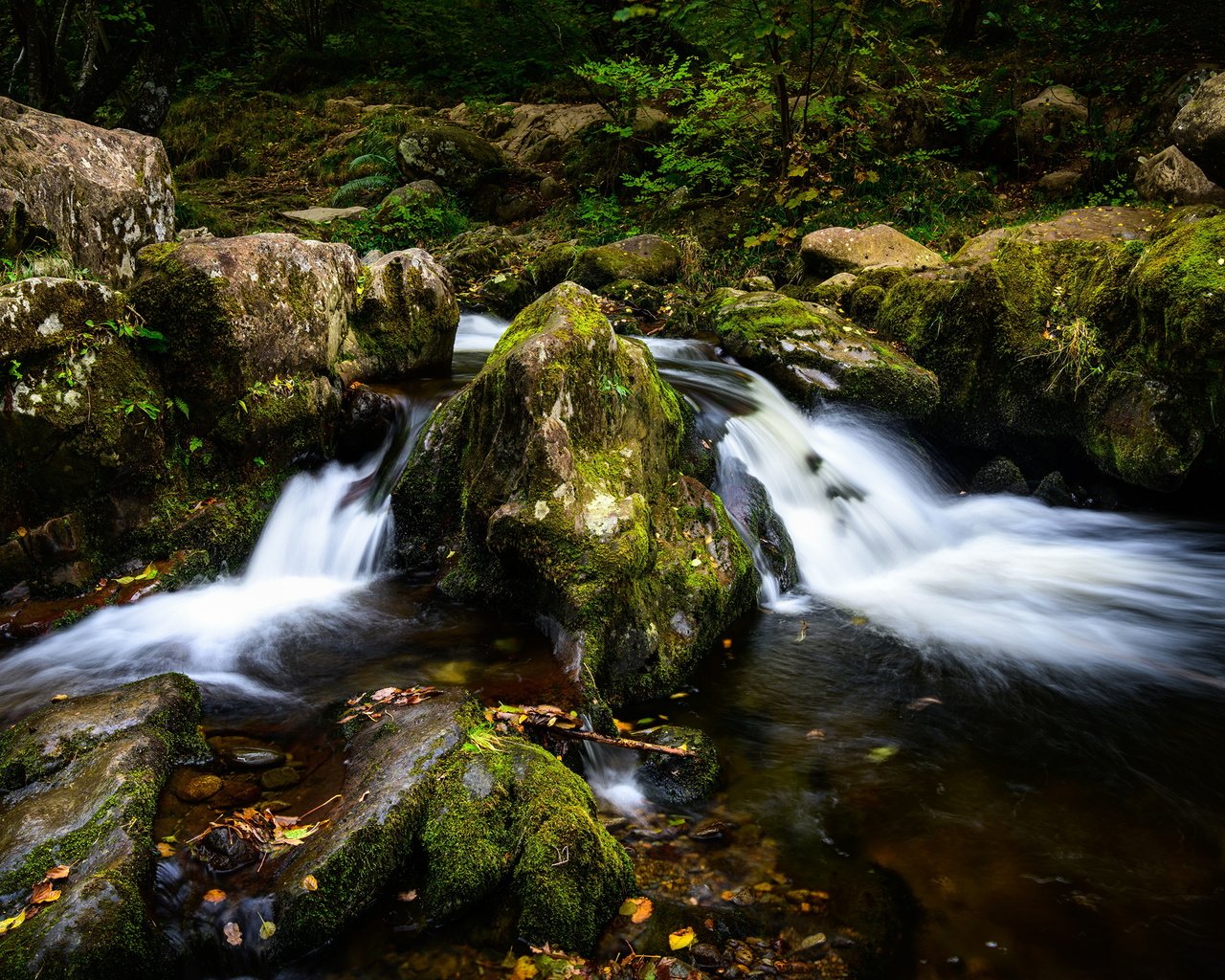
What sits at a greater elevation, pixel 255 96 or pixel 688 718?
pixel 255 96

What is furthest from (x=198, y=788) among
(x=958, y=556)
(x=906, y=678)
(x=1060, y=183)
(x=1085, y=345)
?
(x=1060, y=183)

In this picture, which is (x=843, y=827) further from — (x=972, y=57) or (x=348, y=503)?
(x=972, y=57)

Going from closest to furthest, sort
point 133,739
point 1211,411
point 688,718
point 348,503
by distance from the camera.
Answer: point 133,739 < point 688,718 < point 348,503 < point 1211,411

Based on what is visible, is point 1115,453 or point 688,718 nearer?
point 688,718

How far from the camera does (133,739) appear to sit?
3305 millimetres

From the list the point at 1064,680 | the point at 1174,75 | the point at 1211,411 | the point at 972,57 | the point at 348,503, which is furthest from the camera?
the point at 972,57

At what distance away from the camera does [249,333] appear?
5555 mm

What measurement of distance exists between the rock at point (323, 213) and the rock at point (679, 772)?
1277 centimetres

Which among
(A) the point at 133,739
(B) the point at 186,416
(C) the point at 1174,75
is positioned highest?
(C) the point at 1174,75

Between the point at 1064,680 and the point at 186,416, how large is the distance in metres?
6.23

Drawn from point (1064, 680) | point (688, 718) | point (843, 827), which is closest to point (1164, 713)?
point (1064, 680)

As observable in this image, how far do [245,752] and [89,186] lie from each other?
5211mm

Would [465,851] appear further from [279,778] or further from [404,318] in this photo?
[404,318]

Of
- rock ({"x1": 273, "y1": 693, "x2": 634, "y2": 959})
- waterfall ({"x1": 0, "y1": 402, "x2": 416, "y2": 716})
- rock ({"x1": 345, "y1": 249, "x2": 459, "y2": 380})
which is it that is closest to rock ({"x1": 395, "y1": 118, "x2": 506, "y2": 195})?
rock ({"x1": 345, "y1": 249, "x2": 459, "y2": 380})
